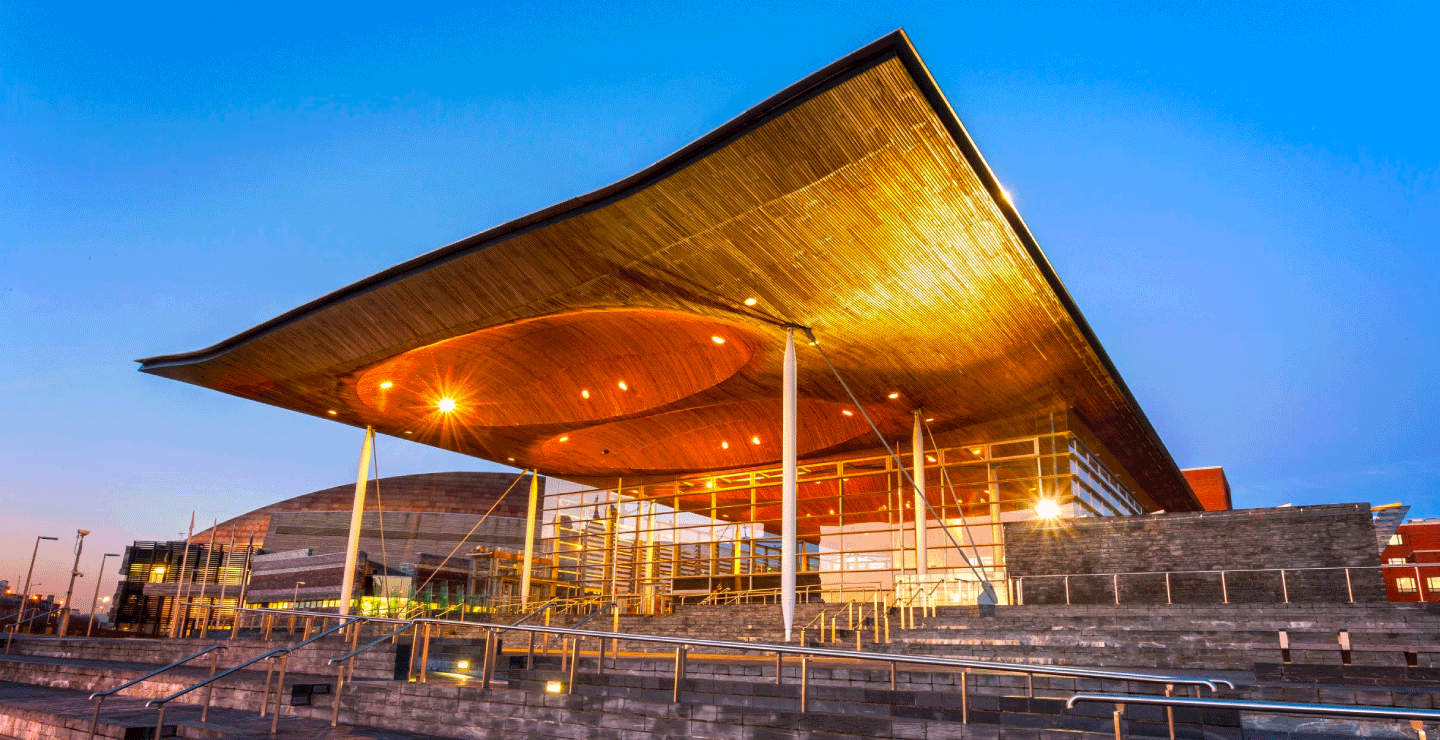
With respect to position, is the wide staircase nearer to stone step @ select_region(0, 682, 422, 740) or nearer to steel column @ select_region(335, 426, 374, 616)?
stone step @ select_region(0, 682, 422, 740)

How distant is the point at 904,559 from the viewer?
94.0 ft

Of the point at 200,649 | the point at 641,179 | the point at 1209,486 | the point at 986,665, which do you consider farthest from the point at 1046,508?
the point at 1209,486

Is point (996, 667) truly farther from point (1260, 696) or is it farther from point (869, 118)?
point (869, 118)

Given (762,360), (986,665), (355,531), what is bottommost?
(986,665)

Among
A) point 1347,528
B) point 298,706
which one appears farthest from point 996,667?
point 1347,528

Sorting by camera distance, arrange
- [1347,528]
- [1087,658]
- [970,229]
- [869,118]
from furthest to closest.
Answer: [1347,528] < [970,229] < [869,118] < [1087,658]

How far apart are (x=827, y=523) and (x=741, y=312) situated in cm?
1512

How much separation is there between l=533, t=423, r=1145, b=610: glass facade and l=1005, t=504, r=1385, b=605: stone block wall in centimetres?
210

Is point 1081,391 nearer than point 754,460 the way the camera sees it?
Yes

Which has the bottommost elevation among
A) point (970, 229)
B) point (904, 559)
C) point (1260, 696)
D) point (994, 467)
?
point (1260, 696)

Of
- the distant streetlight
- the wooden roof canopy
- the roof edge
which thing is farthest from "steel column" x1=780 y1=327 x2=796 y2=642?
the distant streetlight

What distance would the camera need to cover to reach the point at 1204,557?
64.5ft

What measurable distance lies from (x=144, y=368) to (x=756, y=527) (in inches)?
795

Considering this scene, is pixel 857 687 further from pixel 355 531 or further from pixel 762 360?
pixel 355 531
